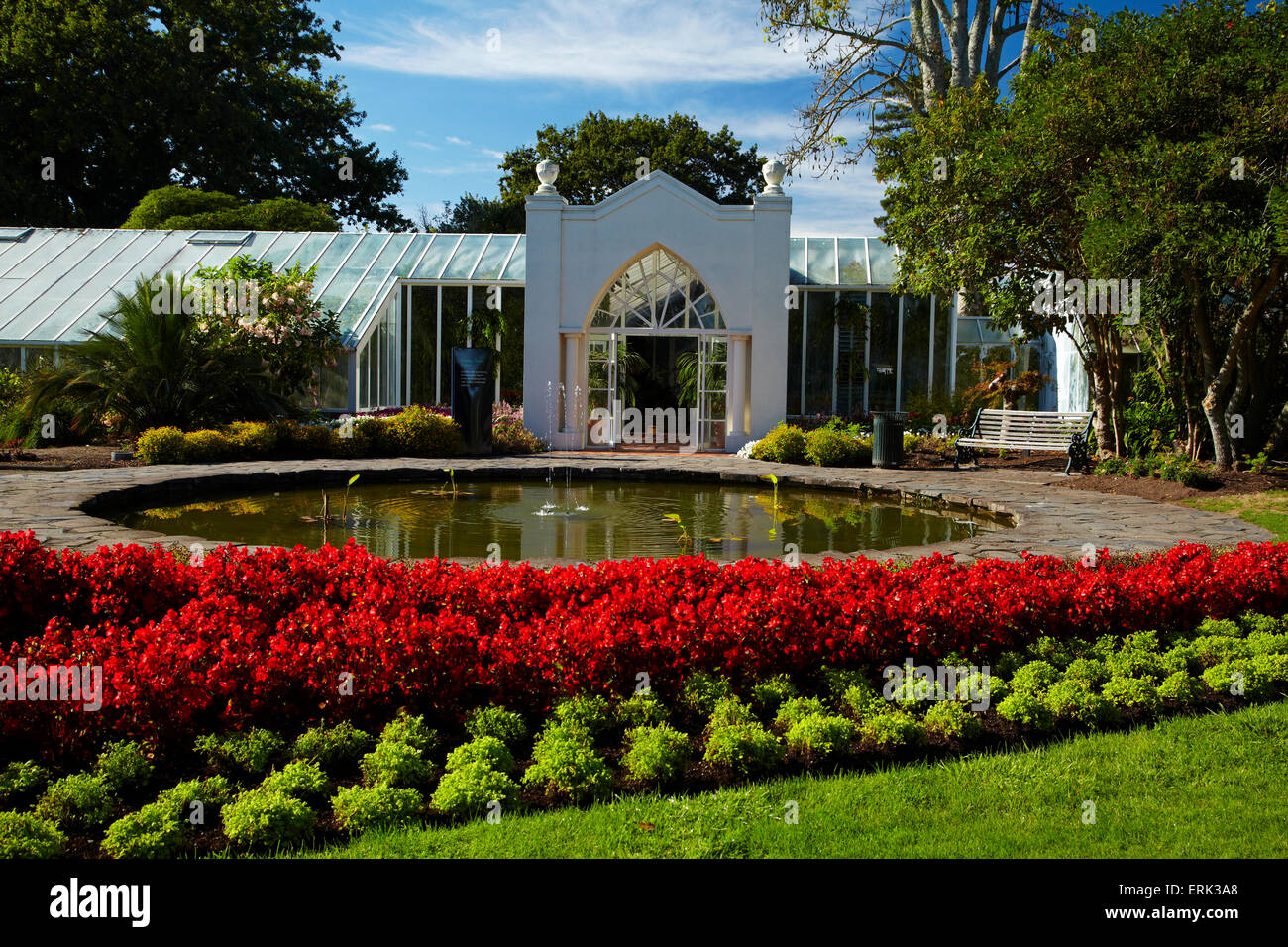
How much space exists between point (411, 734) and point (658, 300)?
15.3 m

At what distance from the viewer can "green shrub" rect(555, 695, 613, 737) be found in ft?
12.8

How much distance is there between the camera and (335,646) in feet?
13.5

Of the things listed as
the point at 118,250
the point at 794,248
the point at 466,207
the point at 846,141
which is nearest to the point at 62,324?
the point at 118,250

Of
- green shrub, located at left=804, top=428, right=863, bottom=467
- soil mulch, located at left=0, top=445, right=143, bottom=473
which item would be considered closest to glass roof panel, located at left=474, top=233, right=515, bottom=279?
soil mulch, located at left=0, top=445, right=143, bottom=473

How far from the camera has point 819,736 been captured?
369cm

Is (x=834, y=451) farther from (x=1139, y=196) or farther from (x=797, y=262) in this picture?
(x=797, y=262)

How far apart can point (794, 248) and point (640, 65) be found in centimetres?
785

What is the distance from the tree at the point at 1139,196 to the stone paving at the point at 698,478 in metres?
2.28

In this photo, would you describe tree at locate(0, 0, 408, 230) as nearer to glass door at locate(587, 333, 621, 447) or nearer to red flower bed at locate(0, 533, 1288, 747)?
glass door at locate(587, 333, 621, 447)

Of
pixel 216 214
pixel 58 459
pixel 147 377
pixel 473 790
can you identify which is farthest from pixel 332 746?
pixel 216 214

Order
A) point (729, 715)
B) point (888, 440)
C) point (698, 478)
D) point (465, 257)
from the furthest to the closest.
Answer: point (465, 257) → point (888, 440) → point (698, 478) → point (729, 715)

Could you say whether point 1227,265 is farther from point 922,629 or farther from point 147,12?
point 147,12

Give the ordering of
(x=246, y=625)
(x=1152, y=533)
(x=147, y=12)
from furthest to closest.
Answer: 1. (x=147, y=12)
2. (x=1152, y=533)
3. (x=246, y=625)

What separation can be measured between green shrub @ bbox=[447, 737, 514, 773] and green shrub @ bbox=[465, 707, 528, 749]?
21cm
